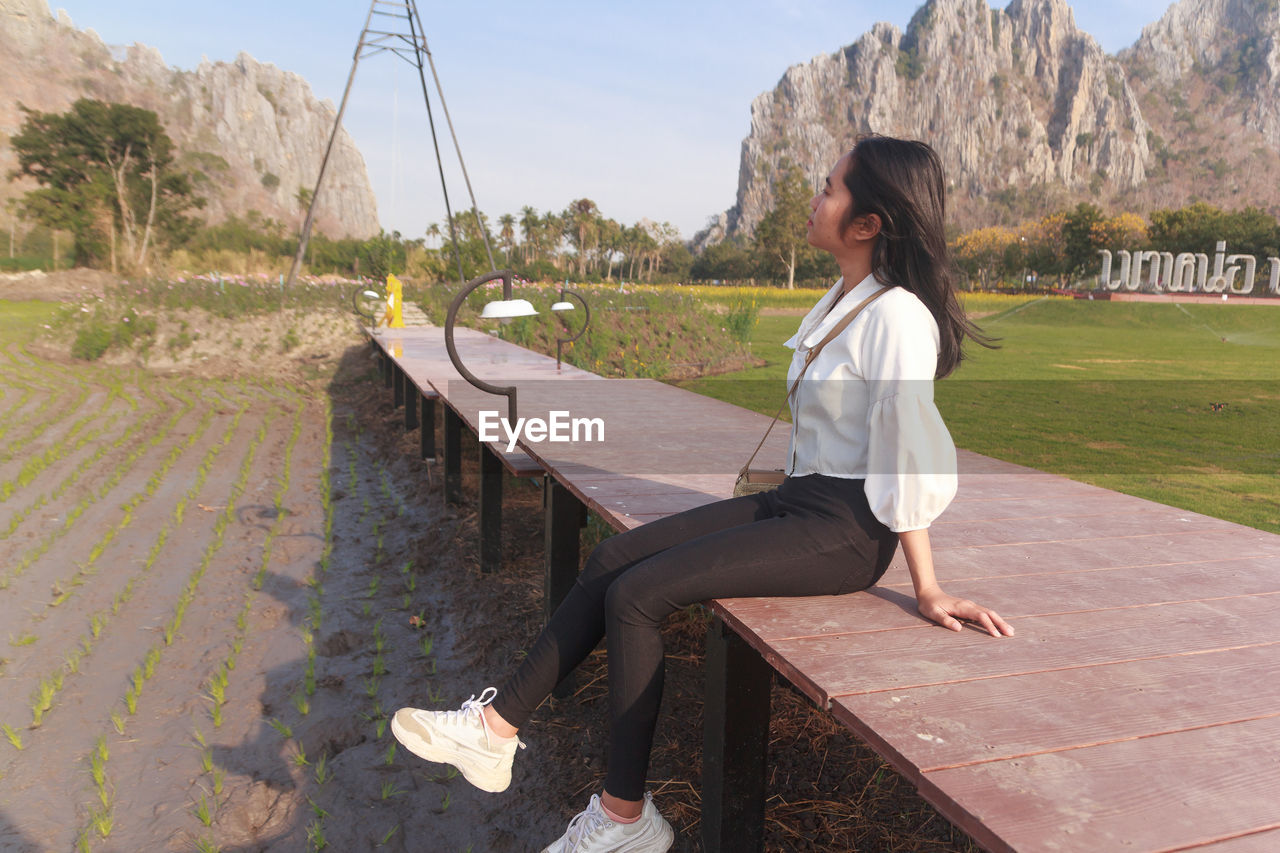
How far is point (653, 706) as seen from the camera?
1896 millimetres

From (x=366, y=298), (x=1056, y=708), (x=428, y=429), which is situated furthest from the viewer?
(x=366, y=298)

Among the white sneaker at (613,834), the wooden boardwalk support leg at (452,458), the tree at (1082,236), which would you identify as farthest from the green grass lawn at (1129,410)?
the tree at (1082,236)

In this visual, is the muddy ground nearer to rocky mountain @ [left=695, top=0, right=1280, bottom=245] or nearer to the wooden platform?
the wooden platform

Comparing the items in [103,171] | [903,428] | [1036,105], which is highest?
[1036,105]

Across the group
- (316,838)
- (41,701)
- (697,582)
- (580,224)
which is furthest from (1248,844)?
(580,224)

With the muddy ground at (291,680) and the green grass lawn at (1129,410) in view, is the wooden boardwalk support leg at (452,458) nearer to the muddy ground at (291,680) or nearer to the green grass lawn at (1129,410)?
the muddy ground at (291,680)

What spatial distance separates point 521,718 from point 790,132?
582 feet

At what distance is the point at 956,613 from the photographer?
1839 mm

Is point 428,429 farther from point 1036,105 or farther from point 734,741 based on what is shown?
point 1036,105

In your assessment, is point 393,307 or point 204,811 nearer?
point 204,811

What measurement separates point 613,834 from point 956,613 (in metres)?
0.91

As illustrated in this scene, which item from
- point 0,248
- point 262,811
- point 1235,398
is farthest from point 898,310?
point 0,248

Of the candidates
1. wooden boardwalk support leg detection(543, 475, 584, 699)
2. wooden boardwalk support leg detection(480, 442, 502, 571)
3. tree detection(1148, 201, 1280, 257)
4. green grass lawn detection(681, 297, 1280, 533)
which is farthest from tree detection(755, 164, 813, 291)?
wooden boardwalk support leg detection(543, 475, 584, 699)

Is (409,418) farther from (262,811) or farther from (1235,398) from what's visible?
(1235,398)
